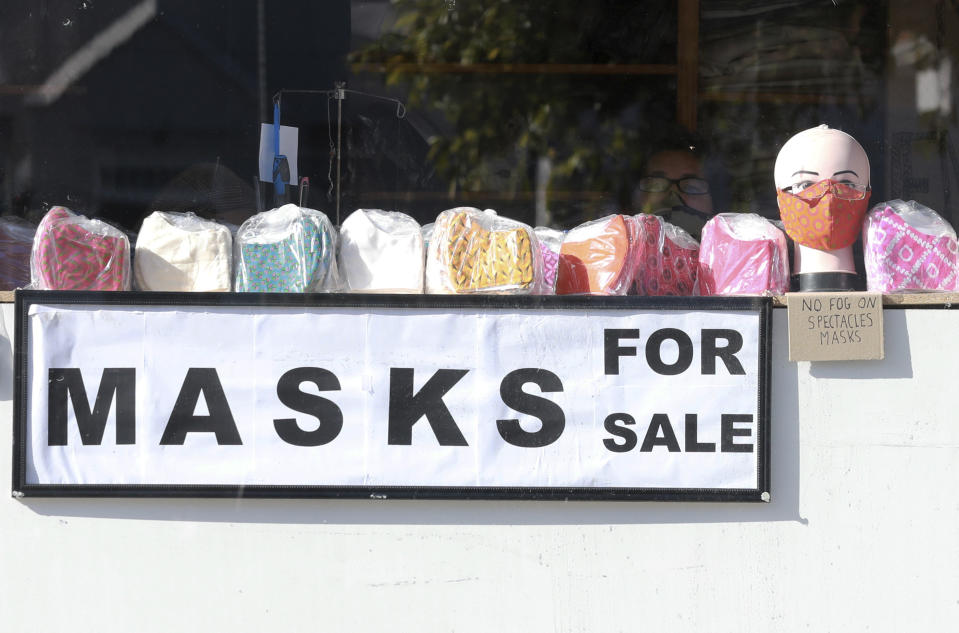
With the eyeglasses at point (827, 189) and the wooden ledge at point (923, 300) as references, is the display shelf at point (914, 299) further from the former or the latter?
the eyeglasses at point (827, 189)

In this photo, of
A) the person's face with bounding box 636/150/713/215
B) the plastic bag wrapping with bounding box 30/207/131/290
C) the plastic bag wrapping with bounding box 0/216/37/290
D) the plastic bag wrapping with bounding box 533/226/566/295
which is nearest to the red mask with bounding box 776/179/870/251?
the person's face with bounding box 636/150/713/215

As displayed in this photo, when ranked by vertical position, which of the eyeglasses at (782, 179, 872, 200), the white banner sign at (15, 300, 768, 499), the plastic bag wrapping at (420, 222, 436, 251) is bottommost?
the white banner sign at (15, 300, 768, 499)

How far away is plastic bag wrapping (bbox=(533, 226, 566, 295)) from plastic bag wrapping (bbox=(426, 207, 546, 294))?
0.13 ft

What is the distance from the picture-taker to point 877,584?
2.50 meters

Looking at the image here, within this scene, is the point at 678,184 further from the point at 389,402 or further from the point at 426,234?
the point at 389,402

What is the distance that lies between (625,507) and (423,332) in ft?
2.13

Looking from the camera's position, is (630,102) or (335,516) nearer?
(335,516)

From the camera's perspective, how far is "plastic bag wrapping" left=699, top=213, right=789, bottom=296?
262 centimetres

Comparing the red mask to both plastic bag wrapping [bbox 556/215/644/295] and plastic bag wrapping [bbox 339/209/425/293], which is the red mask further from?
plastic bag wrapping [bbox 339/209/425/293]

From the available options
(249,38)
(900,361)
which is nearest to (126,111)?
(249,38)

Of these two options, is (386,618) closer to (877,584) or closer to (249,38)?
(877,584)

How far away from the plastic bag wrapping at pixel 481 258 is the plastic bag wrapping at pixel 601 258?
0.10m

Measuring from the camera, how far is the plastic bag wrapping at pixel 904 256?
2598 mm

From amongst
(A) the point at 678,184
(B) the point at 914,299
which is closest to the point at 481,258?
(A) the point at 678,184
